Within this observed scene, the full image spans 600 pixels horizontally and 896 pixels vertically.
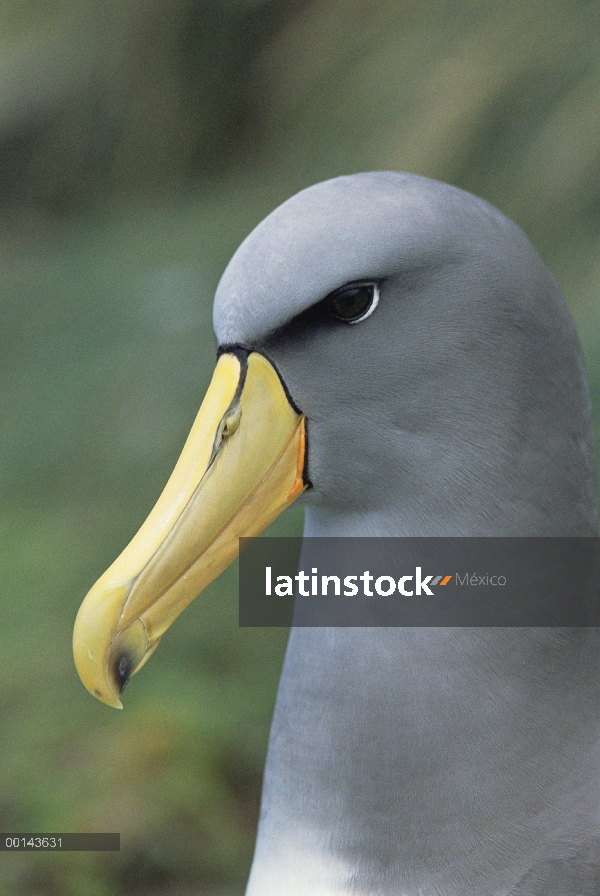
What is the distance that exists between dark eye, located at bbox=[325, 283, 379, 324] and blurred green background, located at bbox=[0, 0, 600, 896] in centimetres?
157

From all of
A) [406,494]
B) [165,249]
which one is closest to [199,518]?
[406,494]

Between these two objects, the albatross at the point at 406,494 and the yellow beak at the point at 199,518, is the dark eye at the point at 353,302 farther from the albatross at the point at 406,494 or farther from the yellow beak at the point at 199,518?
the yellow beak at the point at 199,518

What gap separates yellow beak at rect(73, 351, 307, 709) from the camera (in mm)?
1406

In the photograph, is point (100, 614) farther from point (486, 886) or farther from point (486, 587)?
point (486, 886)

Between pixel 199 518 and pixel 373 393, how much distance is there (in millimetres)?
300

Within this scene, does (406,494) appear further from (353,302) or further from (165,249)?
(165,249)

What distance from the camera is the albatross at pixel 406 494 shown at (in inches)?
55.5

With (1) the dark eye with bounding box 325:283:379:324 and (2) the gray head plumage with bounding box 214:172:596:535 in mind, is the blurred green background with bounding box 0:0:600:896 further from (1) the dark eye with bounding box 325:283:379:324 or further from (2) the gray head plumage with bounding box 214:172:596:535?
(1) the dark eye with bounding box 325:283:379:324

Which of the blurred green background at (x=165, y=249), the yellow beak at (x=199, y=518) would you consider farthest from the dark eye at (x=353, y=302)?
the blurred green background at (x=165, y=249)

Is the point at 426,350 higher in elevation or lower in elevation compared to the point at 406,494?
higher

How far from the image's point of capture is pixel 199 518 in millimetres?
1445

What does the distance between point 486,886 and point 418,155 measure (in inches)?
105

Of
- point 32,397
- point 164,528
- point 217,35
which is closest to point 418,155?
point 217,35

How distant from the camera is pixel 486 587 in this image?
1489 millimetres
